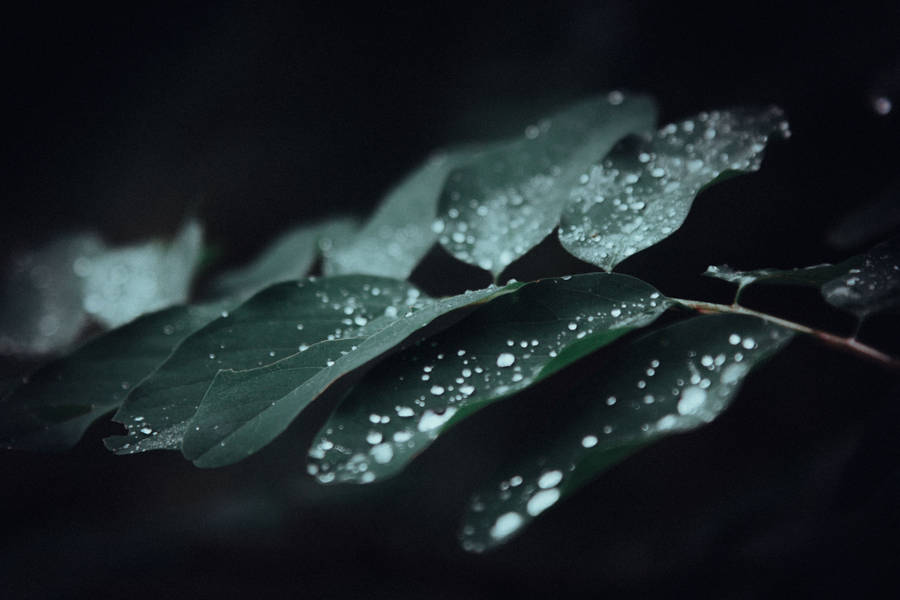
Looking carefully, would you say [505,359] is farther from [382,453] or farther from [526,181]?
[526,181]

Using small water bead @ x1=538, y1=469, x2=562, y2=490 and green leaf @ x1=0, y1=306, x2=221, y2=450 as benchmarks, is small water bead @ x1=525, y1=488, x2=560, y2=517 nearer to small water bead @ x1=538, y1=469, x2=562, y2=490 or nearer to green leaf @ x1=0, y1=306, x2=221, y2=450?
small water bead @ x1=538, y1=469, x2=562, y2=490

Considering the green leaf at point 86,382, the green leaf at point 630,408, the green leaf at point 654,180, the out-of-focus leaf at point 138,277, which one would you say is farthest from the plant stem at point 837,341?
the out-of-focus leaf at point 138,277

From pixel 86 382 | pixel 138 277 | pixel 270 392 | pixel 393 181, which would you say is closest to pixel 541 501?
pixel 270 392

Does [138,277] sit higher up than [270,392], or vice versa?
[138,277]

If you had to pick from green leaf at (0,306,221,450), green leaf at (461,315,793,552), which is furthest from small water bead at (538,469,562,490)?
green leaf at (0,306,221,450)

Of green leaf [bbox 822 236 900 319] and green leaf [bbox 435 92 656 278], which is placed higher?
green leaf [bbox 435 92 656 278]

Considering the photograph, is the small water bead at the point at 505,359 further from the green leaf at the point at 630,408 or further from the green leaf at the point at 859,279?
the green leaf at the point at 859,279
